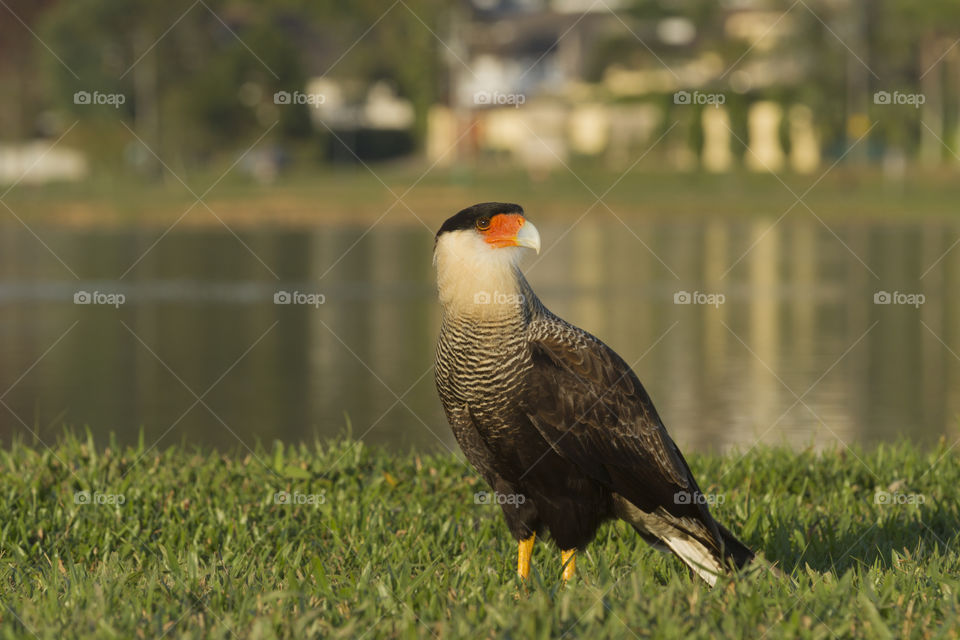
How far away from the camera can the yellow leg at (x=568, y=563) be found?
5.20 meters

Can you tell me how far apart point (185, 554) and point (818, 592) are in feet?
8.18

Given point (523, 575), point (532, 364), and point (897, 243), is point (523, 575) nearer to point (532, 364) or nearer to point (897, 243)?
point (532, 364)

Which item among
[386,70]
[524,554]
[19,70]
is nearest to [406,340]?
[524,554]

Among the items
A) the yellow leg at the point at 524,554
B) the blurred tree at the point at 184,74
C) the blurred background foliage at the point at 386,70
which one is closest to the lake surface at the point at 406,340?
the yellow leg at the point at 524,554

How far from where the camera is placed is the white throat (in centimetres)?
490

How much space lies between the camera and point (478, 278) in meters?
4.91

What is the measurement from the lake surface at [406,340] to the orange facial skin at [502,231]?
112 inches

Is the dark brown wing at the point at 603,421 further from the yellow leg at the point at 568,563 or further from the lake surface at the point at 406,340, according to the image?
the lake surface at the point at 406,340

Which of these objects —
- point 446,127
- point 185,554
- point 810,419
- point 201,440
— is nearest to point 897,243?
point 810,419

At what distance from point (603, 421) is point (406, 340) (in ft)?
30.5

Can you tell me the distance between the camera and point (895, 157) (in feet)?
199

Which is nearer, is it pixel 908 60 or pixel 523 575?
pixel 523 575

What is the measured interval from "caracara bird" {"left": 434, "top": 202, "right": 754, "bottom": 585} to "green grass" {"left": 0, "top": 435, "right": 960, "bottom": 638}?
0.17 m

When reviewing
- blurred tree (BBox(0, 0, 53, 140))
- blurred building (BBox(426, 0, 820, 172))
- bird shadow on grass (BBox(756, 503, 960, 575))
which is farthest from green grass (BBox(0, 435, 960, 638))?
blurred tree (BBox(0, 0, 53, 140))
